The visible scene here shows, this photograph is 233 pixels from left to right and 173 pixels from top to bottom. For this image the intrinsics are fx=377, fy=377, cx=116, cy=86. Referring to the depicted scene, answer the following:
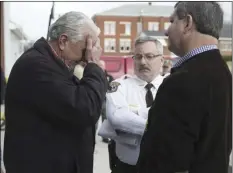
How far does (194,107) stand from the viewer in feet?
5.00

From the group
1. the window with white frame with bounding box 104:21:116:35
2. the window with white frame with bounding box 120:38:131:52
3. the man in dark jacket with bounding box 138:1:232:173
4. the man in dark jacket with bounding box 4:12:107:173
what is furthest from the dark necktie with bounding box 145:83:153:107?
the window with white frame with bounding box 120:38:131:52

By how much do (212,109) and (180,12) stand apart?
46 cm

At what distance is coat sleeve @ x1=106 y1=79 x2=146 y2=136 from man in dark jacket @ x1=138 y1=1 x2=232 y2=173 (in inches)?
26.1

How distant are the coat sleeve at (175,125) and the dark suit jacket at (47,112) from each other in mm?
361

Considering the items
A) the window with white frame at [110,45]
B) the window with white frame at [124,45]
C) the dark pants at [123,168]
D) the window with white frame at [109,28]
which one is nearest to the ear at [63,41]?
the dark pants at [123,168]

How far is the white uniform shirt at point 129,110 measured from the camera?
235 cm

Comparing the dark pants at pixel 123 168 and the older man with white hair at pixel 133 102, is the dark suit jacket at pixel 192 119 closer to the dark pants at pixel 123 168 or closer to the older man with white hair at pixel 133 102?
the older man with white hair at pixel 133 102

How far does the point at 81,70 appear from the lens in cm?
210

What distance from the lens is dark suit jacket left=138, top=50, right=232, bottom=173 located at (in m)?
1.53

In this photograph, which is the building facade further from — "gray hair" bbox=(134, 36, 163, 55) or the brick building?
"gray hair" bbox=(134, 36, 163, 55)

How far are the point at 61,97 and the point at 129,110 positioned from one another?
805 mm

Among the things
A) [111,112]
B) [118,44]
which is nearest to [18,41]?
[118,44]

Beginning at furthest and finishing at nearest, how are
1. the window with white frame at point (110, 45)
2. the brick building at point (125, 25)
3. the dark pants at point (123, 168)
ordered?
1. the window with white frame at point (110, 45)
2. the brick building at point (125, 25)
3. the dark pants at point (123, 168)

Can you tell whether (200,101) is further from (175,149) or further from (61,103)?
(61,103)
